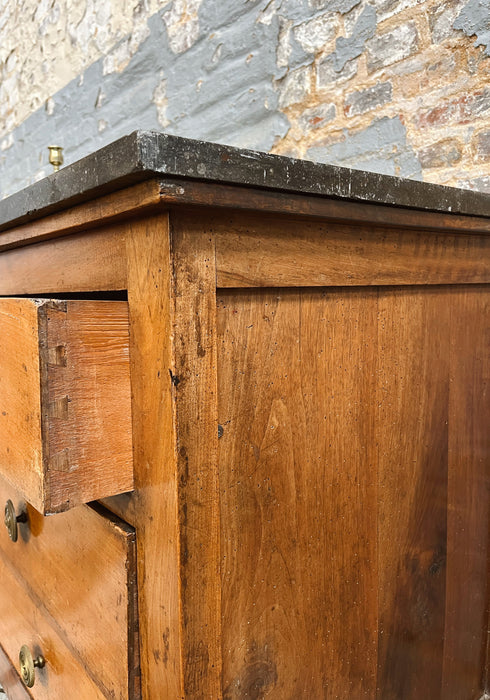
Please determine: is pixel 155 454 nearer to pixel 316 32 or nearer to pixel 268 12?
pixel 316 32

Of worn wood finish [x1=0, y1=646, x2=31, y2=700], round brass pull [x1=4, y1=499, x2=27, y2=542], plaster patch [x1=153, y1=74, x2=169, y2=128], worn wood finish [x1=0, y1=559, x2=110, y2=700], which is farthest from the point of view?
plaster patch [x1=153, y1=74, x2=169, y2=128]

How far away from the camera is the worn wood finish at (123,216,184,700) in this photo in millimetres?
467

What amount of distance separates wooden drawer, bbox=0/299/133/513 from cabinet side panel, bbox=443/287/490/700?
52 cm

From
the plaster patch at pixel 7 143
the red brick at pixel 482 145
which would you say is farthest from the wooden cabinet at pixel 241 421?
the plaster patch at pixel 7 143

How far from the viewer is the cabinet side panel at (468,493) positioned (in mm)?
801

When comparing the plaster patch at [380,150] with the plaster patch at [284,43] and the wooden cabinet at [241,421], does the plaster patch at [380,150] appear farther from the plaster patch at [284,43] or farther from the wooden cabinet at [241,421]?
the wooden cabinet at [241,421]

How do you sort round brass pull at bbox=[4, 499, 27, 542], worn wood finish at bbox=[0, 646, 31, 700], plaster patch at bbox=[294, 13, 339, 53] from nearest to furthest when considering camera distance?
round brass pull at bbox=[4, 499, 27, 542]
worn wood finish at bbox=[0, 646, 31, 700]
plaster patch at bbox=[294, 13, 339, 53]

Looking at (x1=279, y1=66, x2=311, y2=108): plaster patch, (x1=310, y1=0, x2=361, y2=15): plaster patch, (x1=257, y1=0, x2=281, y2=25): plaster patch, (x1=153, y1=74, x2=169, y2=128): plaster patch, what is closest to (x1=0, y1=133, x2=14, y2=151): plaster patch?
(x1=153, y1=74, x2=169, y2=128): plaster patch

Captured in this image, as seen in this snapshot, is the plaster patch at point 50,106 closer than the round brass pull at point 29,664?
No

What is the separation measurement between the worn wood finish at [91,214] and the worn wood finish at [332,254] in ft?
0.22

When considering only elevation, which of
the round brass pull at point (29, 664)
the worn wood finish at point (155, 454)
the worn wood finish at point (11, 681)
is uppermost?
the worn wood finish at point (155, 454)

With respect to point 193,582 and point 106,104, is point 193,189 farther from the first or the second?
point 106,104

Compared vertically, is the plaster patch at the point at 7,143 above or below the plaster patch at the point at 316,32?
above

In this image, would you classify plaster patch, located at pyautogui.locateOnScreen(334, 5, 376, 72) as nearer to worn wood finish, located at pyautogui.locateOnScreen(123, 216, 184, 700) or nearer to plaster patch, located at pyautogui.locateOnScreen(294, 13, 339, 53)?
plaster patch, located at pyautogui.locateOnScreen(294, 13, 339, 53)
